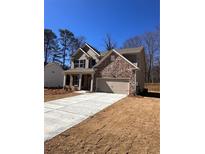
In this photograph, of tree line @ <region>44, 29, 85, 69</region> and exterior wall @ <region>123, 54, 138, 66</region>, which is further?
tree line @ <region>44, 29, 85, 69</region>

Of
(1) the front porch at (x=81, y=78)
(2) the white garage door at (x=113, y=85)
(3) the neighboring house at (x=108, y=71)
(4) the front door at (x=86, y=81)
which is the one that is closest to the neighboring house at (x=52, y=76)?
(3) the neighboring house at (x=108, y=71)

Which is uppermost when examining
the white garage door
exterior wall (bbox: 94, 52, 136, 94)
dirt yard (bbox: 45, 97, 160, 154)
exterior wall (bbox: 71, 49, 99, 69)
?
exterior wall (bbox: 71, 49, 99, 69)

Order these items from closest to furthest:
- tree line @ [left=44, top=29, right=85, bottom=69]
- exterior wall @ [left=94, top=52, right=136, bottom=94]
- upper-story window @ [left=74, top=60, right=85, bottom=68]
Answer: exterior wall @ [left=94, top=52, right=136, bottom=94] < upper-story window @ [left=74, top=60, right=85, bottom=68] < tree line @ [left=44, top=29, right=85, bottom=69]

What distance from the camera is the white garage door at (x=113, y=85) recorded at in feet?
38.0

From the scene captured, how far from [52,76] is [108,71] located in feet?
31.2

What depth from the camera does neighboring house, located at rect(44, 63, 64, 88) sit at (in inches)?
713

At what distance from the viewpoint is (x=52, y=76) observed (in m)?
18.9

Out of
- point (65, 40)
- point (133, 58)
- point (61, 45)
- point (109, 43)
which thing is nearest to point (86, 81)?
point (133, 58)

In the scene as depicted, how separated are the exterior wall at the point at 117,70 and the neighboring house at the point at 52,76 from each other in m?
8.22

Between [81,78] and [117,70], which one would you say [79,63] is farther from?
[117,70]

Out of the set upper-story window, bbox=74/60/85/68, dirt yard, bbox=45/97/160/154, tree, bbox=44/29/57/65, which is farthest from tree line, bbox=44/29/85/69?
dirt yard, bbox=45/97/160/154

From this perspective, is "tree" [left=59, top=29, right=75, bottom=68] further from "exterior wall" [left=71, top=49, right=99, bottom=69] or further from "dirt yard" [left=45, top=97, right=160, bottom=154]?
"dirt yard" [left=45, top=97, right=160, bottom=154]
